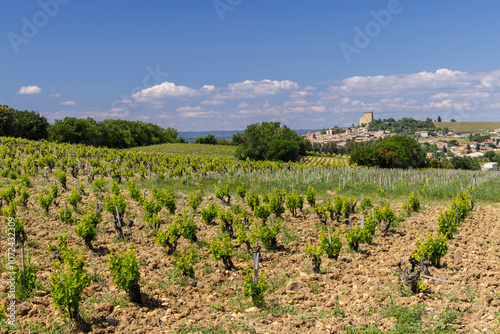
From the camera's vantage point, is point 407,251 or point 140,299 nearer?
point 140,299

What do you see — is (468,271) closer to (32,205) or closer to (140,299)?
(140,299)

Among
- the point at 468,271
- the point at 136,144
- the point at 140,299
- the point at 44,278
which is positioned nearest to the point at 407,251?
the point at 468,271

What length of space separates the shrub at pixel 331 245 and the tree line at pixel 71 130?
185ft

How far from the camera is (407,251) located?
9273 mm

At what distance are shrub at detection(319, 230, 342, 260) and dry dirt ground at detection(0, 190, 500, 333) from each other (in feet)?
0.71

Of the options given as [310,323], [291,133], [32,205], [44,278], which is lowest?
[310,323]

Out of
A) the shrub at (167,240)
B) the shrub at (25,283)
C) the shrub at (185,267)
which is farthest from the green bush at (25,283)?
the shrub at (167,240)

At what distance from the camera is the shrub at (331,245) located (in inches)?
343

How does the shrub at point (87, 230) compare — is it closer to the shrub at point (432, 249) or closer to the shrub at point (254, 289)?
the shrub at point (254, 289)

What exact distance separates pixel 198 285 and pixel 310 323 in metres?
2.83

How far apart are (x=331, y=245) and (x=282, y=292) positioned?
7.21 feet

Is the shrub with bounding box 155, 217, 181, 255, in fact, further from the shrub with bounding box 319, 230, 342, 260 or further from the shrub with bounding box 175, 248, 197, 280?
the shrub with bounding box 319, 230, 342, 260

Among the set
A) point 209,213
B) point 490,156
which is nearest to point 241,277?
point 209,213

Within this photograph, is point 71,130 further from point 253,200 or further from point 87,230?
point 87,230
